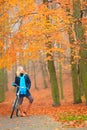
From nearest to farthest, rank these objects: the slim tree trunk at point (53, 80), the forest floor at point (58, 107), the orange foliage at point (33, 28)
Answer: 1. the forest floor at point (58, 107)
2. the orange foliage at point (33, 28)
3. the slim tree trunk at point (53, 80)

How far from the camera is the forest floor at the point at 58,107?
10.8 meters

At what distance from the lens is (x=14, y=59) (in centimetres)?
1766

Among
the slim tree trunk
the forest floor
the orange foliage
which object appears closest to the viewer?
the forest floor

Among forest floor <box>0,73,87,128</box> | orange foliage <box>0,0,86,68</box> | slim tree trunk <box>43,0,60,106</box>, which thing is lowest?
forest floor <box>0,73,87,128</box>

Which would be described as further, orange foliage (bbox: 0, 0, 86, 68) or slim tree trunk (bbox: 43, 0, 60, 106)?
slim tree trunk (bbox: 43, 0, 60, 106)

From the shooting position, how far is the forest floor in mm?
10781

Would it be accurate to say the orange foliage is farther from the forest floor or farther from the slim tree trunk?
the forest floor

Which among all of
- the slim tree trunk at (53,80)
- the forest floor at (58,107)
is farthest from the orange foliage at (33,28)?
the forest floor at (58,107)

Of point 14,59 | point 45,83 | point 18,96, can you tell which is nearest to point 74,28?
point 14,59

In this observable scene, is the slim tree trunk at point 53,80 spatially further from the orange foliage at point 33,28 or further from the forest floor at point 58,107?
the orange foliage at point 33,28

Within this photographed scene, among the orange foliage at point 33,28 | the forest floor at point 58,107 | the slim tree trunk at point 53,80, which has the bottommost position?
the forest floor at point 58,107

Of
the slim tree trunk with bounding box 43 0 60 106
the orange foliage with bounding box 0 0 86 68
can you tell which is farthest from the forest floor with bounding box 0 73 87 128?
the orange foliage with bounding box 0 0 86 68

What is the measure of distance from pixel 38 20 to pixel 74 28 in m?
1.93

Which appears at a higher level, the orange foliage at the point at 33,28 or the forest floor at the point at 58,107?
the orange foliage at the point at 33,28
